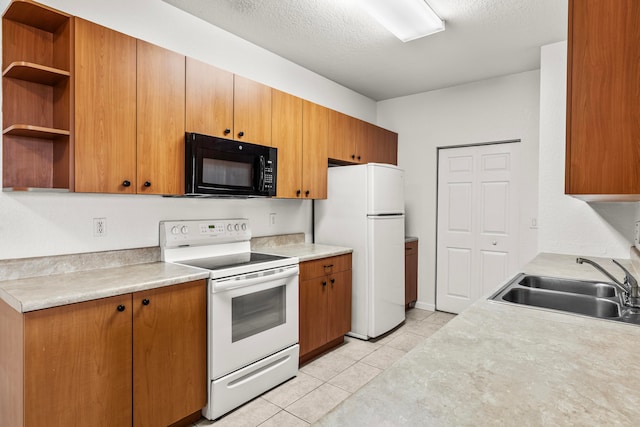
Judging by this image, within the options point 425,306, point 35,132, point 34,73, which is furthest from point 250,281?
point 425,306

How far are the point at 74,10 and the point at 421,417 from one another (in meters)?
2.61

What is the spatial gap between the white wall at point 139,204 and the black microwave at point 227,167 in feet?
1.28

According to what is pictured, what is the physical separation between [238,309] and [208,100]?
1385 millimetres

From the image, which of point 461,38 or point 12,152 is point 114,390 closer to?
point 12,152

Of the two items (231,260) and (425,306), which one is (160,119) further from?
(425,306)

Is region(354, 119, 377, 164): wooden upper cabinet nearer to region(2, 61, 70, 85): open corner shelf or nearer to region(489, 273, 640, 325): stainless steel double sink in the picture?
region(489, 273, 640, 325): stainless steel double sink

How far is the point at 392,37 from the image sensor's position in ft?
9.51

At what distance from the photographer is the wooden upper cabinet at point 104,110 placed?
1.81 meters

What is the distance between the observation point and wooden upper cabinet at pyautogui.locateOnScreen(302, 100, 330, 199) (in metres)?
3.16

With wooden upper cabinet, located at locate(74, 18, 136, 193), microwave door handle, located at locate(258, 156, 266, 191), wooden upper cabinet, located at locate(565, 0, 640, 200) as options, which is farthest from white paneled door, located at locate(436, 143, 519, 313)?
wooden upper cabinet, located at locate(74, 18, 136, 193)

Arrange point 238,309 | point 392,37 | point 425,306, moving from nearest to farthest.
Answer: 1. point 238,309
2. point 392,37
3. point 425,306

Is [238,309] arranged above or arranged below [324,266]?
below

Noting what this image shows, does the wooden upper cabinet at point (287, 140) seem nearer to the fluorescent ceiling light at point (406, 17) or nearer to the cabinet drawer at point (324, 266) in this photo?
the cabinet drawer at point (324, 266)

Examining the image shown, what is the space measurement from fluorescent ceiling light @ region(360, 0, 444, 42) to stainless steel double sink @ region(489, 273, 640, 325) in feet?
6.00
